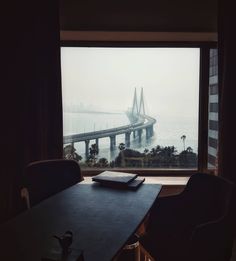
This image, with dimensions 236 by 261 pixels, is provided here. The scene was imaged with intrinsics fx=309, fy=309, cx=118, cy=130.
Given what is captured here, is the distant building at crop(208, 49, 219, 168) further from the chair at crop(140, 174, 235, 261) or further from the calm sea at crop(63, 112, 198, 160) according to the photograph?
the chair at crop(140, 174, 235, 261)

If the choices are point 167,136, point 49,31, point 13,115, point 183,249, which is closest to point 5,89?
point 13,115

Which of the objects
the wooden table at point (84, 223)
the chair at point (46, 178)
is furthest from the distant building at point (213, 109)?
the chair at point (46, 178)

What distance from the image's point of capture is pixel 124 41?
315cm

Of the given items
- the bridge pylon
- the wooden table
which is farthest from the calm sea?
the wooden table

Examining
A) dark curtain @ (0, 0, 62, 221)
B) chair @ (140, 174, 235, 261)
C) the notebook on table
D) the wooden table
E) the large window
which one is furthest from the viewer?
the large window

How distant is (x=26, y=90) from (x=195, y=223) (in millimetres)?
1793

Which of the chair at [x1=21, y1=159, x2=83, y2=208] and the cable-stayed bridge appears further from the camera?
the cable-stayed bridge

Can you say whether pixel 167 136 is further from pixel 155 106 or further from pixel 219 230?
pixel 219 230

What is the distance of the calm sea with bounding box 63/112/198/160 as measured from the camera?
127 inches

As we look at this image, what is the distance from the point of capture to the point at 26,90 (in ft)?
9.04

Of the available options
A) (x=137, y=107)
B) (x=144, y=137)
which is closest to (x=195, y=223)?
(x=144, y=137)

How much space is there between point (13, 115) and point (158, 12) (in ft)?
5.41

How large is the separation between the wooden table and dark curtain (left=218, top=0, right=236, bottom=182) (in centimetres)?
110

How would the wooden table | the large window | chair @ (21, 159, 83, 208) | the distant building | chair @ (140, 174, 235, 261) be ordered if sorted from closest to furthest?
the wooden table → chair @ (140, 174, 235, 261) → chair @ (21, 159, 83, 208) → the distant building → the large window
